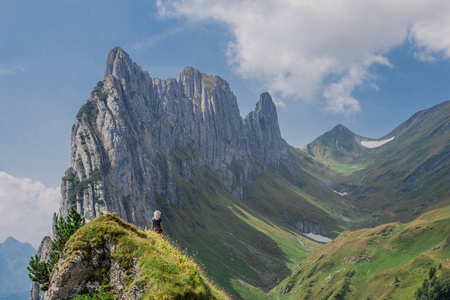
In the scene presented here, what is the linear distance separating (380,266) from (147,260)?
126492mm

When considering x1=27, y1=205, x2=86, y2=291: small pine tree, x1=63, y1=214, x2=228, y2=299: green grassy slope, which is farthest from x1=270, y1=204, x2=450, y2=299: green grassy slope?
x1=27, y1=205, x2=86, y2=291: small pine tree

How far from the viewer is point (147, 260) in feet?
50.5

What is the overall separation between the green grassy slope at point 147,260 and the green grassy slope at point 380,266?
9940cm

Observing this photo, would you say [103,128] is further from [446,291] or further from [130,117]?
[446,291]

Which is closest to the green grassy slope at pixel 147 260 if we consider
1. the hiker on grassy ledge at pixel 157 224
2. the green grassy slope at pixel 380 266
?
the hiker on grassy ledge at pixel 157 224

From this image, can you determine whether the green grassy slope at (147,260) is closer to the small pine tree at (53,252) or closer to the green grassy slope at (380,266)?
the small pine tree at (53,252)

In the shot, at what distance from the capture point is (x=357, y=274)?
114 m

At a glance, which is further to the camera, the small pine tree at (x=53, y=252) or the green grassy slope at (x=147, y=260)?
the small pine tree at (x=53, y=252)

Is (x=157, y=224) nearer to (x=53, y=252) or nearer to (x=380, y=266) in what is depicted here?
(x=53, y=252)

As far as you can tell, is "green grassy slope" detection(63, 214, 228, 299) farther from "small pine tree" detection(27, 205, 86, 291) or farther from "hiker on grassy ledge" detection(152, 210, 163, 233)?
"small pine tree" detection(27, 205, 86, 291)

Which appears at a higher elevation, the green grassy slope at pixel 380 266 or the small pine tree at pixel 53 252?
the small pine tree at pixel 53 252

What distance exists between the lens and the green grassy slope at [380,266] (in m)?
94.0

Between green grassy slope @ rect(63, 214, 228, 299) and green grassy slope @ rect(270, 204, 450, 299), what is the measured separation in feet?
326

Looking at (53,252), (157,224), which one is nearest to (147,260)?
(157,224)
